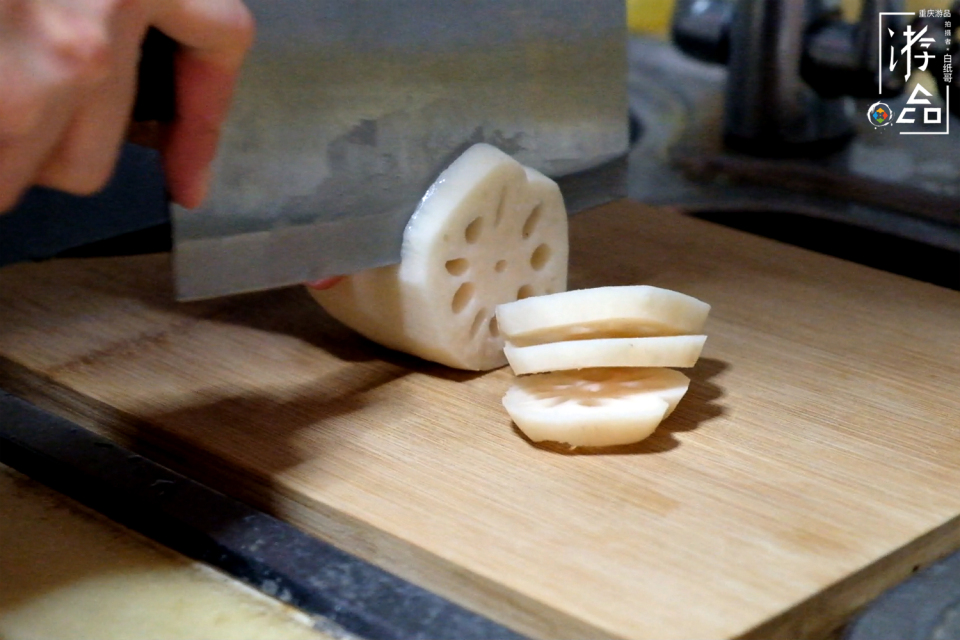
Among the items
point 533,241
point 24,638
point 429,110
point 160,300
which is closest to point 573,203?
point 533,241

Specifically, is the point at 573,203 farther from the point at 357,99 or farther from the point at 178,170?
the point at 178,170

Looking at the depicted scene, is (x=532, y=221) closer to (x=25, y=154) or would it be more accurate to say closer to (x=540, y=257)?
(x=540, y=257)

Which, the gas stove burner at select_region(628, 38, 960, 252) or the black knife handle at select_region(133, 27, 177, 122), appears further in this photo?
the gas stove burner at select_region(628, 38, 960, 252)

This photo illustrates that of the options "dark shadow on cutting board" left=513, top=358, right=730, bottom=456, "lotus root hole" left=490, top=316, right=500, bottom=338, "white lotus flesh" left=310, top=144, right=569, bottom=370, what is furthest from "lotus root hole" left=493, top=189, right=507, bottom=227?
"dark shadow on cutting board" left=513, top=358, right=730, bottom=456

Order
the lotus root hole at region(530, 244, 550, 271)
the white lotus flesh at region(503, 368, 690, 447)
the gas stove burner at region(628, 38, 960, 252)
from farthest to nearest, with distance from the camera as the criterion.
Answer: the gas stove burner at region(628, 38, 960, 252) → the lotus root hole at region(530, 244, 550, 271) → the white lotus flesh at region(503, 368, 690, 447)

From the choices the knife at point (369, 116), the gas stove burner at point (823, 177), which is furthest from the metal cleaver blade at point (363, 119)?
the gas stove burner at point (823, 177)

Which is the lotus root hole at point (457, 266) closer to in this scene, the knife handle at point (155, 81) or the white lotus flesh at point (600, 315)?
the white lotus flesh at point (600, 315)

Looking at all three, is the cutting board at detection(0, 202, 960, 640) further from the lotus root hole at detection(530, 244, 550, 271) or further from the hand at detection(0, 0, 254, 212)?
the hand at detection(0, 0, 254, 212)

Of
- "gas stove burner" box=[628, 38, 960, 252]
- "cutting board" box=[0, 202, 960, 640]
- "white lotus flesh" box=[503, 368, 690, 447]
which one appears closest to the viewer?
"cutting board" box=[0, 202, 960, 640]
